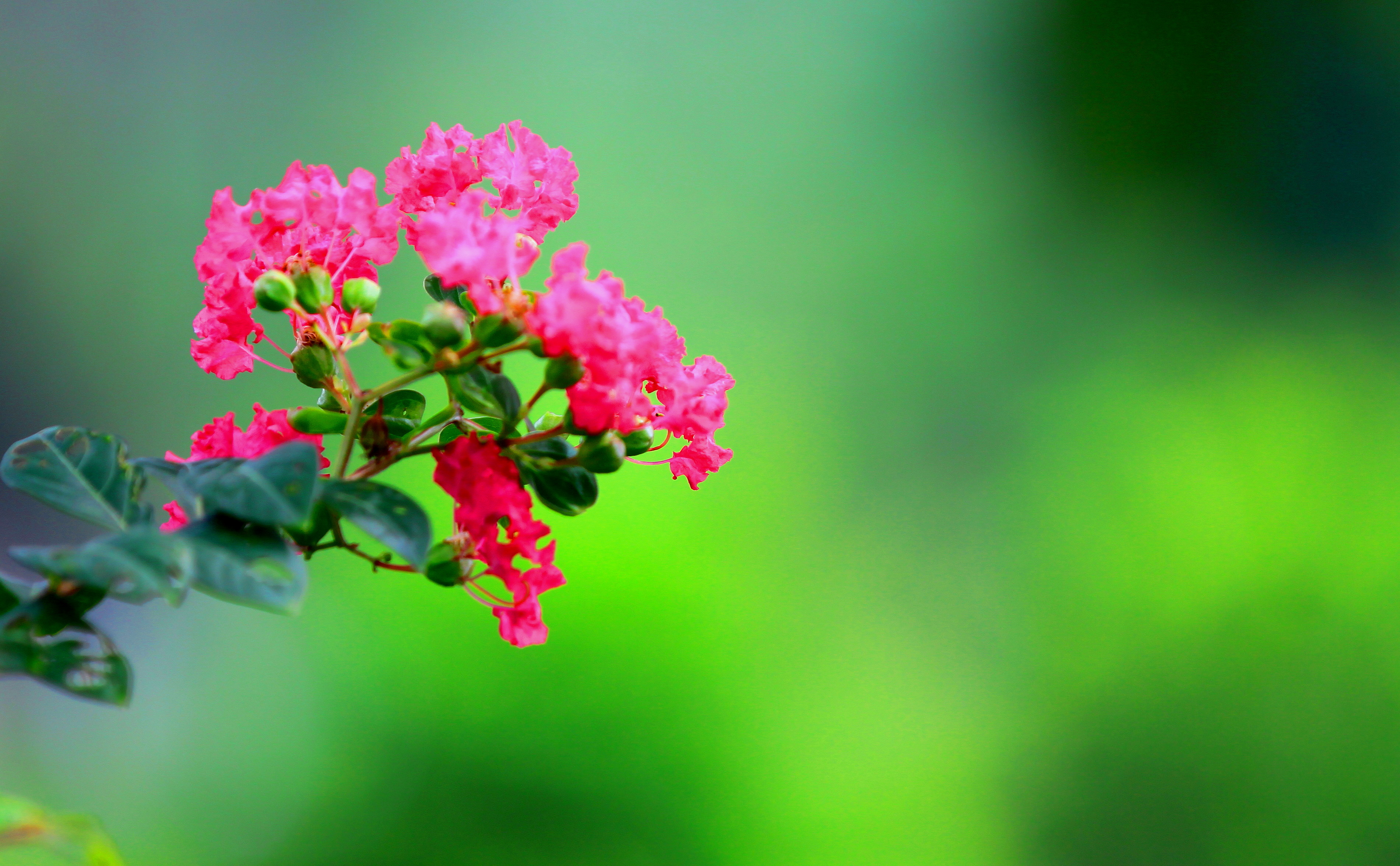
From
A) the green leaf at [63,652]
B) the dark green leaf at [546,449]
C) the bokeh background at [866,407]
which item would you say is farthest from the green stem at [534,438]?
the bokeh background at [866,407]

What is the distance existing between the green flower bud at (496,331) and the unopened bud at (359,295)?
3.5 inches

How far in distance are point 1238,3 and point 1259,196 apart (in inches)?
18.9

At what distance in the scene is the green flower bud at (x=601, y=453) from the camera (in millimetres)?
529

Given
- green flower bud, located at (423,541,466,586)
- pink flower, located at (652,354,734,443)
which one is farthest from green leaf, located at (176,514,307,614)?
pink flower, located at (652,354,734,443)

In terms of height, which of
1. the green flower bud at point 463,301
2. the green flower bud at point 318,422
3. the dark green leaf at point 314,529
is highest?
the green flower bud at point 463,301

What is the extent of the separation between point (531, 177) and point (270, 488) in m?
0.30

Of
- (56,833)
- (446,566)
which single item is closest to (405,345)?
(446,566)

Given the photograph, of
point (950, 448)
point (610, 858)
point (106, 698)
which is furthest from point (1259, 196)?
point (106, 698)

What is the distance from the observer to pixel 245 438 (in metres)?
0.56

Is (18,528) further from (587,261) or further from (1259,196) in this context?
(1259,196)

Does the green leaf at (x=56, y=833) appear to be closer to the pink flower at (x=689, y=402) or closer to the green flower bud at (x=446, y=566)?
the green flower bud at (x=446, y=566)

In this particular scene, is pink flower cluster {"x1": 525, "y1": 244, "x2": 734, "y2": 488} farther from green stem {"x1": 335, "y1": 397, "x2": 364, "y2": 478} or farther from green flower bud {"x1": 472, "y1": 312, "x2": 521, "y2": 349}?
green stem {"x1": 335, "y1": 397, "x2": 364, "y2": 478}

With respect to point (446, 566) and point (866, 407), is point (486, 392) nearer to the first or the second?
point (446, 566)

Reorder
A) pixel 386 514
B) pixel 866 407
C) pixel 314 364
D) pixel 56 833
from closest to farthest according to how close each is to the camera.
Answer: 1. pixel 56 833
2. pixel 386 514
3. pixel 314 364
4. pixel 866 407
